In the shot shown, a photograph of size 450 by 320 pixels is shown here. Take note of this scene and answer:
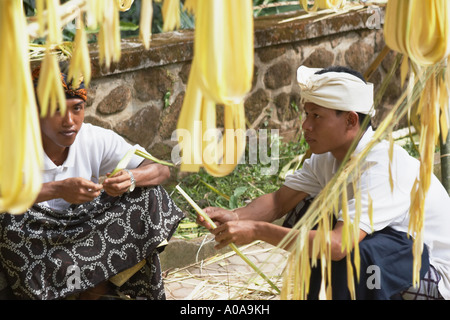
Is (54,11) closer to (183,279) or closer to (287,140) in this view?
(183,279)

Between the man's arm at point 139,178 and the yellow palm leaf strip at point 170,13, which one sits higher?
the yellow palm leaf strip at point 170,13

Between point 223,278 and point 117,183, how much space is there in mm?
929

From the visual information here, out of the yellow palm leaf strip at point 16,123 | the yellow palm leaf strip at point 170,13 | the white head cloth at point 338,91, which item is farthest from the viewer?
the white head cloth at point 338,91

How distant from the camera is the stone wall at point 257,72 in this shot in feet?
11.8

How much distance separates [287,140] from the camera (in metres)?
4.42

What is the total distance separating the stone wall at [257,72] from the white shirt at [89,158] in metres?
0.76

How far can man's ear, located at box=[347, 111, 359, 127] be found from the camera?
2.29 meters

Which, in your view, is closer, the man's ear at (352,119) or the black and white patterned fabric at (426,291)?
the black and white patterned fabric at (426,291)

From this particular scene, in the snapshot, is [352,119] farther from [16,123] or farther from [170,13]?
[16,123]

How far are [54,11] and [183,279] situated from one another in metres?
2.49

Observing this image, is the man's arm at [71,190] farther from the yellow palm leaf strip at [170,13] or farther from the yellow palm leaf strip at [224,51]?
the yellow palm leaf strip at [224,51]

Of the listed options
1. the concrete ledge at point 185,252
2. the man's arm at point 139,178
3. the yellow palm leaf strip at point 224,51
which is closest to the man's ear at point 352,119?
the man's arm at point 139,178

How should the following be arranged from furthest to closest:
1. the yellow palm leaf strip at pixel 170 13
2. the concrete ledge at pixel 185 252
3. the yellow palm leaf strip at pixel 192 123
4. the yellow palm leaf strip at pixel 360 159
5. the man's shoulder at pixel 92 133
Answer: the concrete ledge at pixel 185 252
the man's shoulder at pixel 92 133
the yellow palm leaf strip at pixel 360 159
the yellow palm leaf strip at pixel 170 13
the yellow palm leaf strip at pixel 192 123

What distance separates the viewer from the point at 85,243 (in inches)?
101
